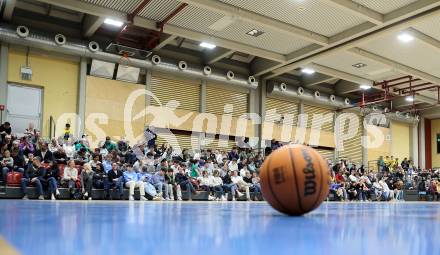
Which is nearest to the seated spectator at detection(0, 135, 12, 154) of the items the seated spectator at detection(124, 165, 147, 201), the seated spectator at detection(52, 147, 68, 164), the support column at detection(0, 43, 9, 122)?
the seated spectator at detection(52, 147, 68, 164)

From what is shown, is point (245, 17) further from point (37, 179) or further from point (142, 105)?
point (37, 179)

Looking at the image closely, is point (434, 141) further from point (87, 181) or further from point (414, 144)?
point (87, 181)

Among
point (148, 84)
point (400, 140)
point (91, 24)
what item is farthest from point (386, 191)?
point (91, 24)

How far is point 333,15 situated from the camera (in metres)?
13.4

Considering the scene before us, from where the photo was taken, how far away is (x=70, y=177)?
37.4 feet

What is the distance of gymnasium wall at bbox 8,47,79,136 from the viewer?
1448 cm

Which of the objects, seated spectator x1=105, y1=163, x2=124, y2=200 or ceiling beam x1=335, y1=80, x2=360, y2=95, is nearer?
seated spectator x1=105, y1=163, x2=124, y2=200

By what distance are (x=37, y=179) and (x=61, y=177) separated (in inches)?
29.3

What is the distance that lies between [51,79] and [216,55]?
6.02 metres

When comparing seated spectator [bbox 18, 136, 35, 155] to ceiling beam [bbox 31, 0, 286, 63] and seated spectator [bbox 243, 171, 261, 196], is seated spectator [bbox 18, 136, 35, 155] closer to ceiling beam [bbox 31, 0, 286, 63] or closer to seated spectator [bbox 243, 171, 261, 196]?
ceiling beam [bbox 31, 0, 286, 63]

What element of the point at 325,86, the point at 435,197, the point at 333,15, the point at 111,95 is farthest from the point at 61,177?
the point at 435,197

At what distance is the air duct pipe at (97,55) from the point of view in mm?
13682

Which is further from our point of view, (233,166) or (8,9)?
(233,166)

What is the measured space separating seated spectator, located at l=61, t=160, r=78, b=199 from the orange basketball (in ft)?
26.1
